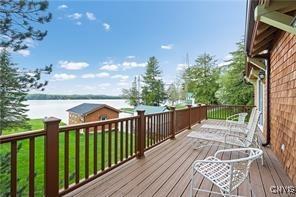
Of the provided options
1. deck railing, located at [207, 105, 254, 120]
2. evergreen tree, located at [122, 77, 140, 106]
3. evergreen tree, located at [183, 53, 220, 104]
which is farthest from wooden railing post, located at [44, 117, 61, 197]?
evergreen tree, located at [122, 77, 140, 106]

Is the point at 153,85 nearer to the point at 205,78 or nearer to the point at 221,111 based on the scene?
the point at 205,78

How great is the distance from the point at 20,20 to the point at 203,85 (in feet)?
68.6

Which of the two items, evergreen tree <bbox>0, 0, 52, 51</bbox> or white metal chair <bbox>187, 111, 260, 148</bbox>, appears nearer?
white metal chair <bbox>187, 111, 260, 148</bbox>

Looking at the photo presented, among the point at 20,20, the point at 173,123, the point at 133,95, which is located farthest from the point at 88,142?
the point at 133,95

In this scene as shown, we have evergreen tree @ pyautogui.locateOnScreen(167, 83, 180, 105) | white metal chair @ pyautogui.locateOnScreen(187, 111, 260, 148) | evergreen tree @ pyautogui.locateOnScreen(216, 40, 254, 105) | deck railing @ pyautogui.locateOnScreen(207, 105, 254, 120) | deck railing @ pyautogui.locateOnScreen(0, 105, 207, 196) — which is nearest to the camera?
deck railing @ pyautogui.locateOnScreen(0, 105, 207, 196)

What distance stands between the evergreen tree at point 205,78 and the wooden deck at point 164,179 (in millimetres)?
19498

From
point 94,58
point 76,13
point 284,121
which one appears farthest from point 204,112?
point 94,58

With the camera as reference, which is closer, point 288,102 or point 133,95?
point 288,102

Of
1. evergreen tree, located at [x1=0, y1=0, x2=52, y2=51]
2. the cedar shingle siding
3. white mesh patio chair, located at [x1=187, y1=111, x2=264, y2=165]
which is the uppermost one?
evergreen tree, located at [x1=0, y1=0, x2=52, y2=51]

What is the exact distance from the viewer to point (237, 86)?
694 inches

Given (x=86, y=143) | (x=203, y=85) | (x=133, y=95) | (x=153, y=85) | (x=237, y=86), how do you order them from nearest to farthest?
(x=86, y=143) → (x=237, y=86) → (x=203, y=85) → (x=153, y=85) → (x=133, y=95)

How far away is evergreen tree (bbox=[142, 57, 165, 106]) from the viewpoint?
127 ft

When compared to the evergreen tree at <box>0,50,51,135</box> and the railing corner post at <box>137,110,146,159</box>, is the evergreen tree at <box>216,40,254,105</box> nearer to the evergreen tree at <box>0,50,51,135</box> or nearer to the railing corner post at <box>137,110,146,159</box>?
the evergreen tree at <box>0,50,51,135</box>

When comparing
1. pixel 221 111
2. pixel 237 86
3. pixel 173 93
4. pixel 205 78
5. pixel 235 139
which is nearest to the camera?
pixel 235 139
